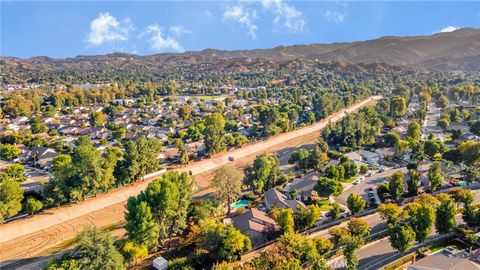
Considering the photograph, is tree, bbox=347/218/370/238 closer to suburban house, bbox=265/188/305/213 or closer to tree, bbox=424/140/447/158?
suburban house, bbox=265/188/305/213

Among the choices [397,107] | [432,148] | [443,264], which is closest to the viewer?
[443,264]

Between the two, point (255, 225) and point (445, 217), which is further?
point (255, 225)

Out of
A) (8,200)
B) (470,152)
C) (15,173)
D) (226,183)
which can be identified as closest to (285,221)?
(226,183)

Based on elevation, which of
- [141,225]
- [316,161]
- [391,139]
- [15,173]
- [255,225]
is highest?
[15,173]

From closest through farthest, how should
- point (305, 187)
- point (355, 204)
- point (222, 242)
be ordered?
point (222, 242)
point (355, 204)
point (305, 187)

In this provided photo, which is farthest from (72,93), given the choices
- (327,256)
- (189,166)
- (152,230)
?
(327,256)

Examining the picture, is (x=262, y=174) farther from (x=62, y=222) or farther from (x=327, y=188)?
(x=62, y=222)

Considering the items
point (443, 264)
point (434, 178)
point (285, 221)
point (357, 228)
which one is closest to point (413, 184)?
point (434, 178)

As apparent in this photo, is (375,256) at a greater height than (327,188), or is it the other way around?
(327,188)
